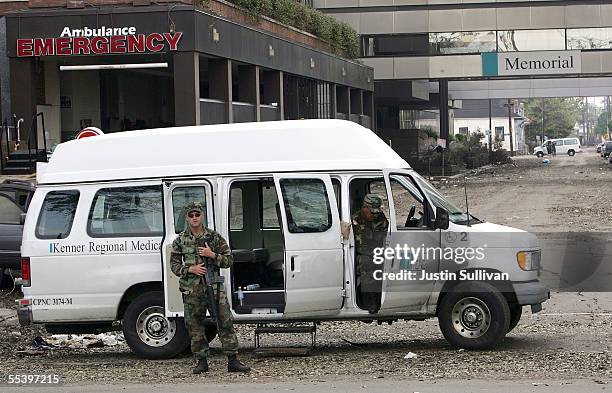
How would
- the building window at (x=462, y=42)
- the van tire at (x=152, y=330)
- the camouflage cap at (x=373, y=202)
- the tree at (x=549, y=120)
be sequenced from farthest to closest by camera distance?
the tree at (x=549, y=120) < the building window at (x=462, y=42) < the van tire at (x=152, y=330) < the camouflage cap at (x=373, y=202)

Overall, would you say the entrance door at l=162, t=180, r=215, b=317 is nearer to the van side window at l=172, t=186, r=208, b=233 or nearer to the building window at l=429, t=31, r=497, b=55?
the van side window at l=172, t=186, r=208, b=233

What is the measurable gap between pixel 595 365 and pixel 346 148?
11.3ft

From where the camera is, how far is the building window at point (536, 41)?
59.3 metres

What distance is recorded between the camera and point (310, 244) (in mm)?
11516

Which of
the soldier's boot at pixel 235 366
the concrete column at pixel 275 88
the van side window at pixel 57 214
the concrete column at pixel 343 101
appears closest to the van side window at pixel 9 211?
the van side window at pixel 57 214

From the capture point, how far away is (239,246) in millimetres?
12406

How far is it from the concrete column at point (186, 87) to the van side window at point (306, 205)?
20.9 meters

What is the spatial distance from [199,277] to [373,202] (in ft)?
6.58

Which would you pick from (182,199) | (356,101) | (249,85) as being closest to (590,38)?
(356,101)

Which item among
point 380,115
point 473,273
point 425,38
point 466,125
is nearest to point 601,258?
point 473,273

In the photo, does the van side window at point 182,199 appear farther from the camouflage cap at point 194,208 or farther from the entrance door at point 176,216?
the camouflage cap at point 194,208

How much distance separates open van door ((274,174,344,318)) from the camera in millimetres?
11508

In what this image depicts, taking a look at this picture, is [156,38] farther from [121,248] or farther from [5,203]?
[121,248]

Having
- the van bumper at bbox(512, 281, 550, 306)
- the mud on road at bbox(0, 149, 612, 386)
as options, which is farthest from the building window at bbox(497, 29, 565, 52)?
the van bumper at bbox(512, 281, 550, 306)
